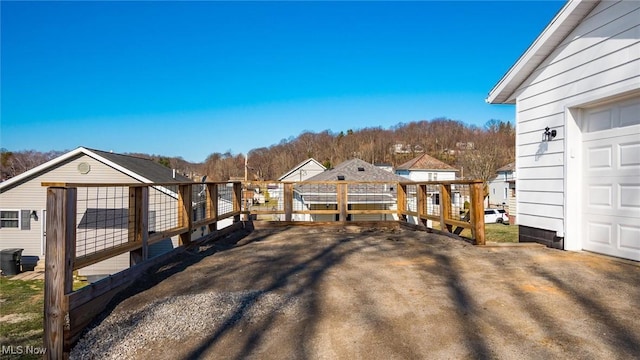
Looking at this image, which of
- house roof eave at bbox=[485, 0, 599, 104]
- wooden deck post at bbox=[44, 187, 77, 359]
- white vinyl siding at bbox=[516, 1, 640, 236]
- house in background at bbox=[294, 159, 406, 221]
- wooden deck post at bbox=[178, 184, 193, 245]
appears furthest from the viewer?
house in background at bbox=[294, 159, 406, 221]

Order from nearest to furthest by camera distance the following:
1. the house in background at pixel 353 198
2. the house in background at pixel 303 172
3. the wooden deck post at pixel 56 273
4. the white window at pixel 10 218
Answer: the wooden deck post at pixel 56 273 < the house in background at pixel 353 198 < the white window at pixel 10 218 < the house in background at pixel 303 172

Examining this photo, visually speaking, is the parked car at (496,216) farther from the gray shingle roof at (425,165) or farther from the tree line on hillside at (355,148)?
the tree line on hillside at (355,148)

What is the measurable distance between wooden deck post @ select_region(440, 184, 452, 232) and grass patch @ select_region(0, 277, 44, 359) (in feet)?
17.8

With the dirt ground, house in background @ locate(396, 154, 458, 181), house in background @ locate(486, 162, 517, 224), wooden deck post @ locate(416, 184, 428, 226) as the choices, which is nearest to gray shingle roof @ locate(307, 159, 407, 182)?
wooden deck post @ locate(416, 184, 428, 226)

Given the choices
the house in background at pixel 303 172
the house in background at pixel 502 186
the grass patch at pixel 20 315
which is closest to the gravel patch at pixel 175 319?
the grass patch at pixel 20 315

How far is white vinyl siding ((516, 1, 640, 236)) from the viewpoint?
14.1 feet

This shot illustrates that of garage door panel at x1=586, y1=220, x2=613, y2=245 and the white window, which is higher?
garage door panel at x1=586, y1=220, x2=613, y2=245

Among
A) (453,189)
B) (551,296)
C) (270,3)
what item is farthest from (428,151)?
(551,296)

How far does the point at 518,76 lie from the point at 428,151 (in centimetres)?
5320

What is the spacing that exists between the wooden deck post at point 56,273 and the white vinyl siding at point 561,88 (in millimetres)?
5553

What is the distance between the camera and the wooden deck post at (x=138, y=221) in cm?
372

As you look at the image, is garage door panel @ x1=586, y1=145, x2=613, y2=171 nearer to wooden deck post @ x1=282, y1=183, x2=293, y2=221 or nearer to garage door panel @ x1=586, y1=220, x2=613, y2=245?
garage door panel @ x1=586, y1=220, x2=613, y2=245

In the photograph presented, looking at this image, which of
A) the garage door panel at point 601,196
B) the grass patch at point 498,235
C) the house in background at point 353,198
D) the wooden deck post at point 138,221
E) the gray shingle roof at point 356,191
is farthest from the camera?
the gray shingle roof at point 356,191

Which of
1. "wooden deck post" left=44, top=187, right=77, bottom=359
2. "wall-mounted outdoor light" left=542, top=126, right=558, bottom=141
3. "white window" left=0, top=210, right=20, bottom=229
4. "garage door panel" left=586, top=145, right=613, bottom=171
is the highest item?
"wall-mounted outdoor light" left=542, top=126, right=558, bottom=141
